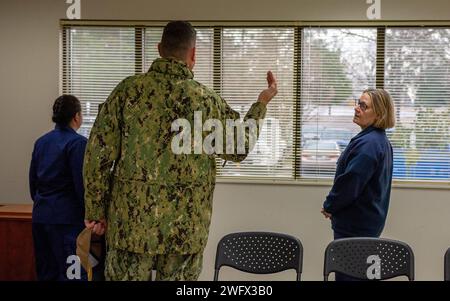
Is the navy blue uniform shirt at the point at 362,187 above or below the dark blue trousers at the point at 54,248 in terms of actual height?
above

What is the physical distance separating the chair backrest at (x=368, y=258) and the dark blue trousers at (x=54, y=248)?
1.33 metres

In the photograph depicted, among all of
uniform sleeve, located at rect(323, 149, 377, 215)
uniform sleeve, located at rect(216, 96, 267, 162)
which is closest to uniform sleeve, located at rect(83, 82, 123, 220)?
uniform sleeve, located at rect(216, 96, 267, 162)

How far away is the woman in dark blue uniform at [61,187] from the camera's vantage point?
2924mm

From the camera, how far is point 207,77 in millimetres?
4289

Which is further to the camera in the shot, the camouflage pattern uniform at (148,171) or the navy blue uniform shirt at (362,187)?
the navy blue uniform shirt at (362,187)

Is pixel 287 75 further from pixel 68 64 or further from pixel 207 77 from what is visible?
pixel 68 64

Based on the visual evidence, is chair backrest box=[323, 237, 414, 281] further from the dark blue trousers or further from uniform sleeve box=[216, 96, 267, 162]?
the dark blue trousers

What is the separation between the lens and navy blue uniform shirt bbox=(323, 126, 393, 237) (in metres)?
2.79

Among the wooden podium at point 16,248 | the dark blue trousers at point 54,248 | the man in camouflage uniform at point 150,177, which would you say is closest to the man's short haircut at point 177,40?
the man in camouflage uniform at point 150,177

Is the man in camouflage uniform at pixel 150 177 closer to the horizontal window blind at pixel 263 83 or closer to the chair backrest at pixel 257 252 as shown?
the chair backrest at pixel 257 252

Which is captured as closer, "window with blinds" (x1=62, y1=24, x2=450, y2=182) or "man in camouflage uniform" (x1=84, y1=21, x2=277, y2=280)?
"man in camouflage uniform" (x1=84, y1=21, x2=277, y2=280)

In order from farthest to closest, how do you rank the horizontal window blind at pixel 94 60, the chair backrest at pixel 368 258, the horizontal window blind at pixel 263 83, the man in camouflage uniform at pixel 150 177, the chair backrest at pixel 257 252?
1. the horizontal window blind at pixel 94 60
2. the horizontal window blind at pixel 263 83
3. the chair backrest at pixel 257 252
4. the chair backrest at pixel 368 258
5. the man in camouflage uniform at pixel 150 177

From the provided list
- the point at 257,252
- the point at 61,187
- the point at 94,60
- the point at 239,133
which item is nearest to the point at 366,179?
the point at 257,252

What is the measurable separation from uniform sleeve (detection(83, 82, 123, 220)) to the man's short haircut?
0.81ft
